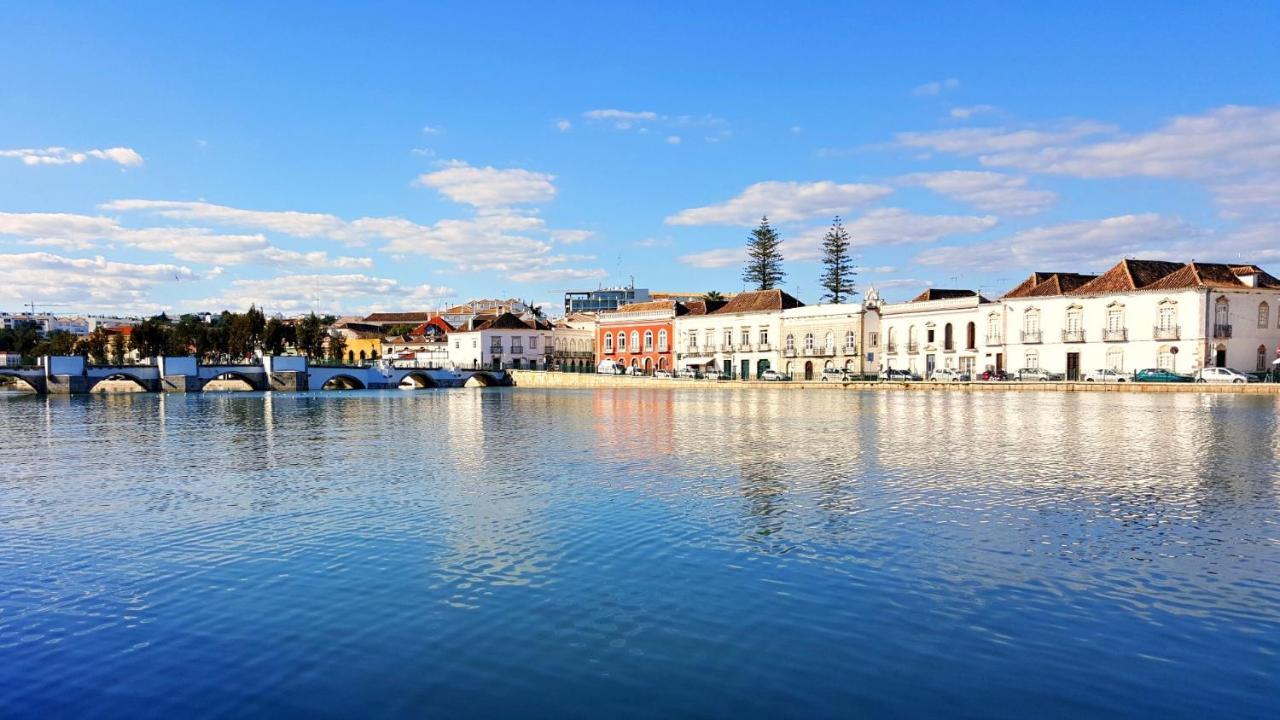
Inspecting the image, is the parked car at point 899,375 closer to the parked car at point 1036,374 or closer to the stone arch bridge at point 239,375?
the parked car at point 1036,374

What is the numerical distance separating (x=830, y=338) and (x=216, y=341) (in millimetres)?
71027

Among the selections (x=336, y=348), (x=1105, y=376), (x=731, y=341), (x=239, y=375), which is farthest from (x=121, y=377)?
(x=1105, y=376)

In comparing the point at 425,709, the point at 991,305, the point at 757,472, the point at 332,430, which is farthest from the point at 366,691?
the point at 991,305

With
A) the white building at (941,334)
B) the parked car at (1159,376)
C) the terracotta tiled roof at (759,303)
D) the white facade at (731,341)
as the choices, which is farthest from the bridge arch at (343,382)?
the parked car at (1159,376)

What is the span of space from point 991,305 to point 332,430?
48138 mm

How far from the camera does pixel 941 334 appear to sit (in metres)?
67.6

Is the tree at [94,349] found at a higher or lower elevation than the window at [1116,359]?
higher

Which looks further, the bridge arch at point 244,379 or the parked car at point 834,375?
the bridge arch at point 244,379

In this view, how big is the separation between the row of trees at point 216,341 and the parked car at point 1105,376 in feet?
252

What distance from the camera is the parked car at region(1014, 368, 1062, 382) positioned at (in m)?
58.8

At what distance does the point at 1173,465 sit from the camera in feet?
66.2

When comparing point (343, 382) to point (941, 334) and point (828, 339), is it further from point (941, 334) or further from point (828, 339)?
point (941, 334)

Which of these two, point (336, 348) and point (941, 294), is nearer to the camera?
point (941, 294)

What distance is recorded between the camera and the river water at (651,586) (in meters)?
7.38
